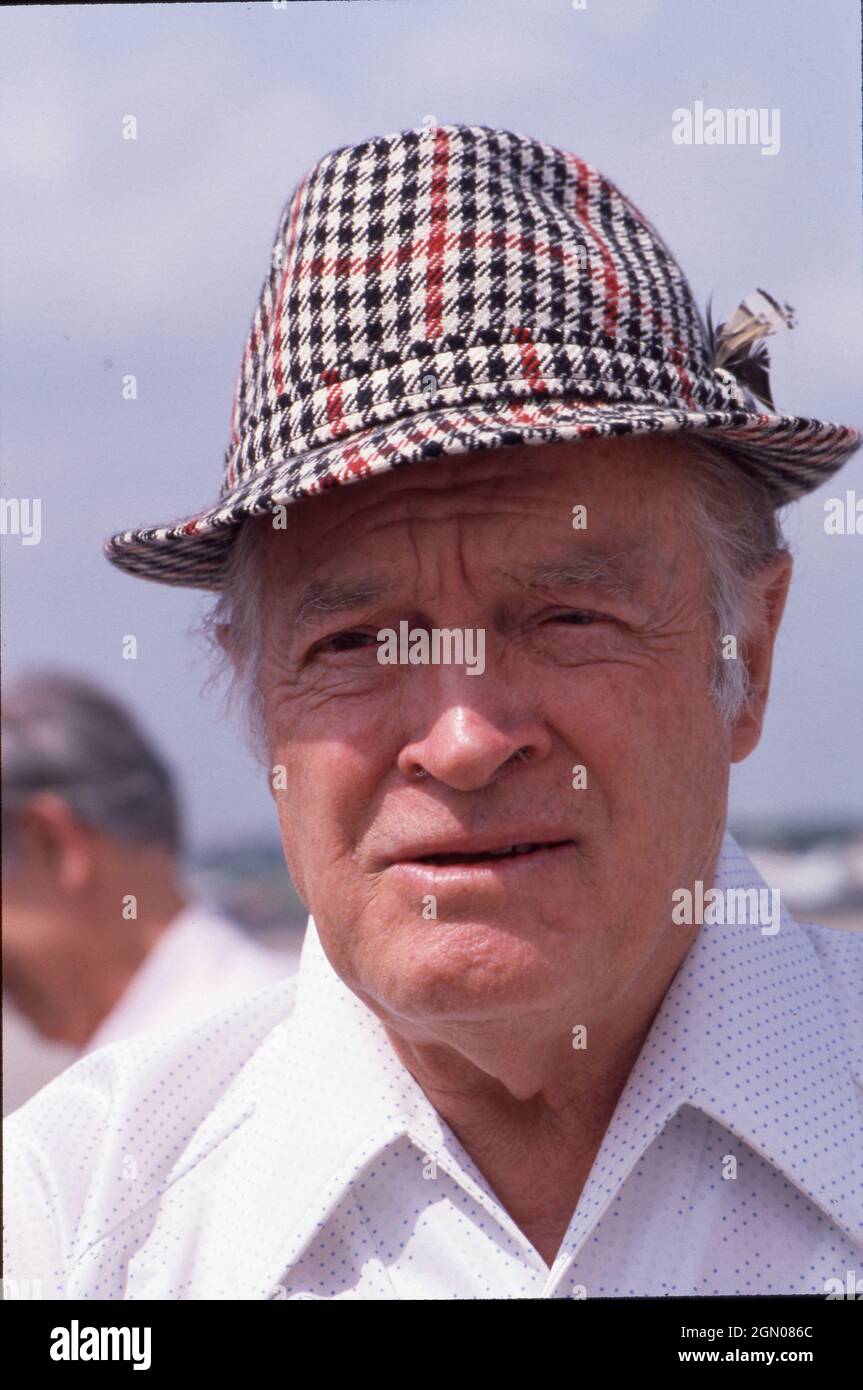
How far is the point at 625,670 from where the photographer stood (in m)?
2.08

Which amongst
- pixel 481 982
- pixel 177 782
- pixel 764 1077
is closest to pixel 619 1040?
pixel 764 1077

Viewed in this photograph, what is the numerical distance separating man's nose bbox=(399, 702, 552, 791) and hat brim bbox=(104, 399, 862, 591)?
367 mm

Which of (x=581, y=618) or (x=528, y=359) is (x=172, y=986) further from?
(x=528, y=359)

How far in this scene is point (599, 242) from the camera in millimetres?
2135

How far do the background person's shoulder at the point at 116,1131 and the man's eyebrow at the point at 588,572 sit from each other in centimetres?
104

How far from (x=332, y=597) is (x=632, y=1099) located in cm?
92

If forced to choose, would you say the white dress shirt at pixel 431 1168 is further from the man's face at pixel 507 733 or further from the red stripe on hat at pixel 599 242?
the red stripe on hat at pixel 599 242

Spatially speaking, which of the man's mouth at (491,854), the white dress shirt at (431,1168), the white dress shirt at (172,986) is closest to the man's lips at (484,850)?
the man's mouth at (491,854)

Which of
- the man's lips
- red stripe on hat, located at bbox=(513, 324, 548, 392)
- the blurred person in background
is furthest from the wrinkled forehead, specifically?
the blurred person in background

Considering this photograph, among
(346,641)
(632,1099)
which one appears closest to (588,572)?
(346,641)

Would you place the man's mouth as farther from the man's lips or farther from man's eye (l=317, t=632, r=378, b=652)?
man's eye (l=317, t=632, r=378, b=652)

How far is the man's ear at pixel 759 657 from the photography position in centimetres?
234

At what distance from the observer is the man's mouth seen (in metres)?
2.00

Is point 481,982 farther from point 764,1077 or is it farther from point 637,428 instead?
point 637,428
